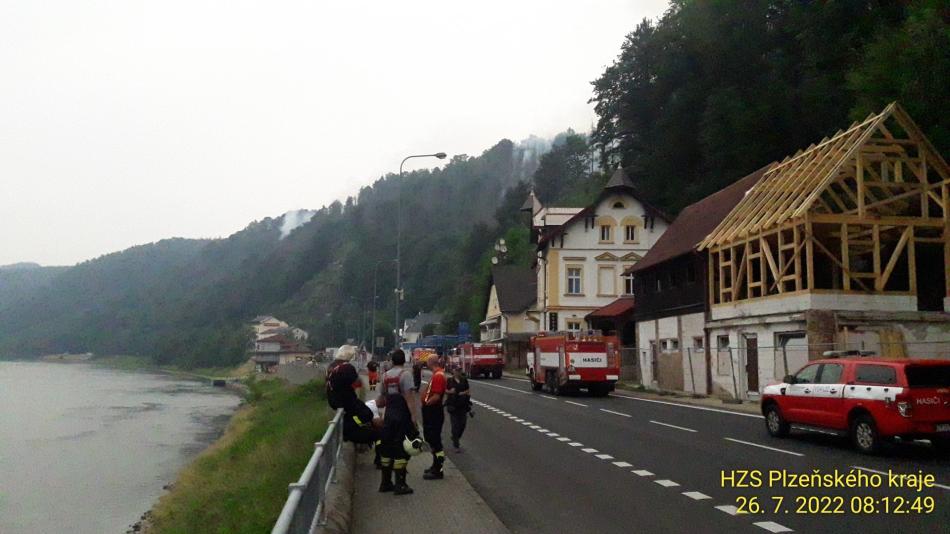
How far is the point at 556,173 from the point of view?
129375 mm

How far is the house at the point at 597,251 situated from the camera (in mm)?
58656

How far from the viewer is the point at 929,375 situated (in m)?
13.8

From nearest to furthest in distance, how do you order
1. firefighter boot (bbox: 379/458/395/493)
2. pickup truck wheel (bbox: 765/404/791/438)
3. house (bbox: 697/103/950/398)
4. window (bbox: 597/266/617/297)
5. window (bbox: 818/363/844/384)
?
firefighter boot (bbox: 379/458/395/493)
window (bbox: 818/363/844/384)
pickup truck wheel (bbox: 765/404/791/438)
house (bbox: 697/103/950/398)
window (bbox: 597/266/617/297)

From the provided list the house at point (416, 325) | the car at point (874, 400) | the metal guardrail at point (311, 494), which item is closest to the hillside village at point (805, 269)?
the car at point (874, 400)

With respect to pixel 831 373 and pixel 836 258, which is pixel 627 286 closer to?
pixel 836 258

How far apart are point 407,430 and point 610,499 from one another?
277 centimetres

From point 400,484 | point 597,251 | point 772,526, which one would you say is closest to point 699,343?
point 597,251

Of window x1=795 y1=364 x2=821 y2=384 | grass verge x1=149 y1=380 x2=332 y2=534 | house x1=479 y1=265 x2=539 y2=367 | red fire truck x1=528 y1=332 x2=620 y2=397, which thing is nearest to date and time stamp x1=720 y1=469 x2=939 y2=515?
window x1=795 y1=364 x2=821 y2=384

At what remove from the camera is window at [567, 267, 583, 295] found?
2320 inches

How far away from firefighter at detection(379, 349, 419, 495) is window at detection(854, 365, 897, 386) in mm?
8368

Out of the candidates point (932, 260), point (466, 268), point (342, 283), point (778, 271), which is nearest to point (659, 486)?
point (778, 271)

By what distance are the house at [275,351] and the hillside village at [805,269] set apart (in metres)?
84.5

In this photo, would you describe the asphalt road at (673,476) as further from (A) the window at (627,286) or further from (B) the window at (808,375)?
(A) the window at (627,286)

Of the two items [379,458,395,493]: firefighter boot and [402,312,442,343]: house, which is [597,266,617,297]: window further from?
[402,312,442,343]: house
